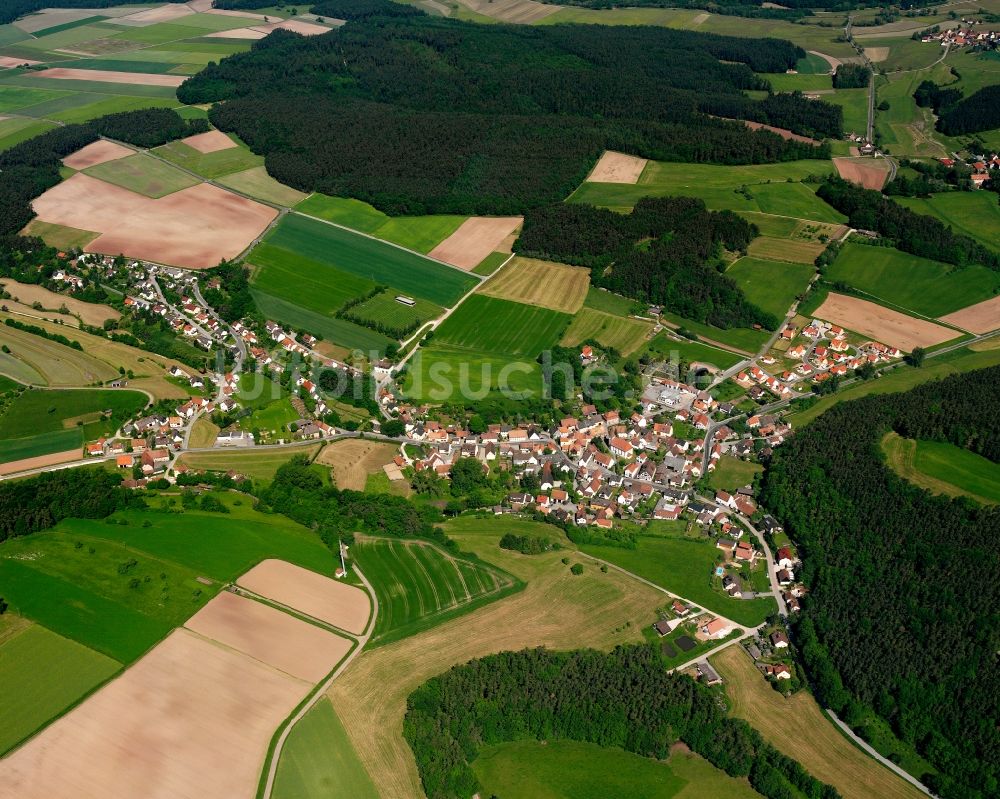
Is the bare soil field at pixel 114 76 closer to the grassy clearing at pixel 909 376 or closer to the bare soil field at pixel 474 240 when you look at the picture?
the bare soil field at pixel 474 240

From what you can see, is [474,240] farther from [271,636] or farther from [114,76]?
[114,76]

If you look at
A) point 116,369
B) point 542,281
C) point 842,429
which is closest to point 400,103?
point 542,281

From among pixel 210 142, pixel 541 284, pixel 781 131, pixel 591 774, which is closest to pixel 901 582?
pixel 591 774

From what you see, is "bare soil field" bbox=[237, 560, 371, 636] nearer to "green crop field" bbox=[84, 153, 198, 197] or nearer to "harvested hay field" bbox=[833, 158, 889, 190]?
"green crop field" bbox=[84, 153, 198, 197]

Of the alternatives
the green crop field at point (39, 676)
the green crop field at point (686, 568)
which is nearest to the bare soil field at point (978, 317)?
the green crop field at point (686, 568)

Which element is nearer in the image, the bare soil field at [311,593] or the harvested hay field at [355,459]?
the bare soil field at [311,593]

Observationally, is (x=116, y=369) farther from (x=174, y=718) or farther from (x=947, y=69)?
(x=947, y=69)

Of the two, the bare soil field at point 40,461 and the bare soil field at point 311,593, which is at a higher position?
the bare soil field at point 40,461
